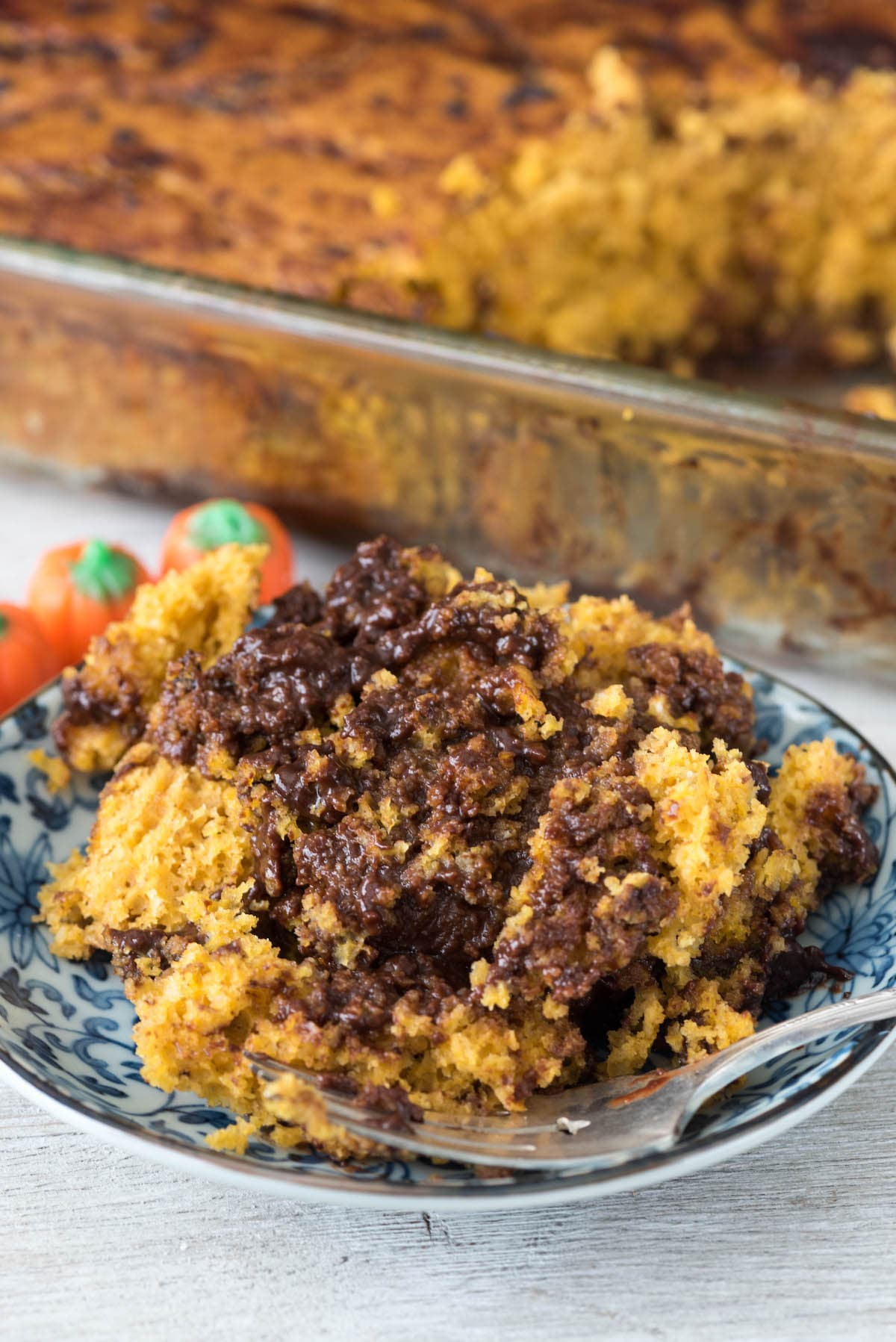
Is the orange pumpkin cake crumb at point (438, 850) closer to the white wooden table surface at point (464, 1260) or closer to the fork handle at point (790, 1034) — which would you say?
the fork handle at point (790, 1034)

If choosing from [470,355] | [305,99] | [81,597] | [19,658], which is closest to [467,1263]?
[19,658]

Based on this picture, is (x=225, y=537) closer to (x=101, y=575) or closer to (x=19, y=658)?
(x=101, y=575)

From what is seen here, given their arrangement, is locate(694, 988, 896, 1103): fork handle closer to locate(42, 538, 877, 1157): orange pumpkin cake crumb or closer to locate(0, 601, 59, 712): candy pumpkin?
locate(42, 538, 877, 1157): orange pumpkin cake crumb

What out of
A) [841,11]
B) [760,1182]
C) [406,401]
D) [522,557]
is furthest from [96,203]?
[760,1182]

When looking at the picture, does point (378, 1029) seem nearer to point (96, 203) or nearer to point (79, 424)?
point (79, 424)

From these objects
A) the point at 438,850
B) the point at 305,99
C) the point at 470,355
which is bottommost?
the point at 438,850
